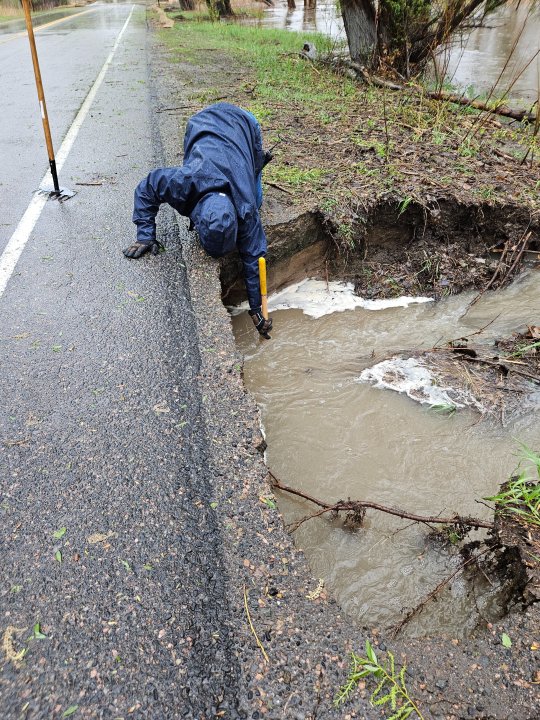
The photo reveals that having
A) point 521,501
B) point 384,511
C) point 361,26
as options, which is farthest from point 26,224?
point 361,26

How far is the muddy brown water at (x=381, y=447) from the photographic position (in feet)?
7.89

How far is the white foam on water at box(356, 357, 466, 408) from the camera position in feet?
11.5

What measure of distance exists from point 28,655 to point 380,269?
4.17 m

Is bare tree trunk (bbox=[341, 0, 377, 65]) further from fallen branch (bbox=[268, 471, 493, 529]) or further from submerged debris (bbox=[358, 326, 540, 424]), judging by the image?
fallen branch (bbox=[268, 471, 493, 529])

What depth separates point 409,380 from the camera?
12.2ft

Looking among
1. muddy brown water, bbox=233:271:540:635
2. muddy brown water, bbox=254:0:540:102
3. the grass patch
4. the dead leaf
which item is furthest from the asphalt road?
muddy brown water, bbox=254:0:540:102

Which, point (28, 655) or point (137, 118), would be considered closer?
point (28, 655)

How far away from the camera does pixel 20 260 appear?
13.3 ft

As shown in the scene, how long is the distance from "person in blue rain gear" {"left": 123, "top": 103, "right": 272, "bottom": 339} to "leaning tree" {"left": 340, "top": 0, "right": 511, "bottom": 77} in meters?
5.69

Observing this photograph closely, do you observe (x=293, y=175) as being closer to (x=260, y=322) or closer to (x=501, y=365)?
(x=260, y=322)

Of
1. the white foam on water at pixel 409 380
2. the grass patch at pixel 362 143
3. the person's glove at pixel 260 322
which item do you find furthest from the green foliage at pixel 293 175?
the white foam on water at pixel 409 380

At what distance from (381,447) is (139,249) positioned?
7.96 ft

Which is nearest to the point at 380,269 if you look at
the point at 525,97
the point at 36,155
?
the point at 36,155

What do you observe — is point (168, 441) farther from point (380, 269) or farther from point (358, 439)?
point (380, 269)
